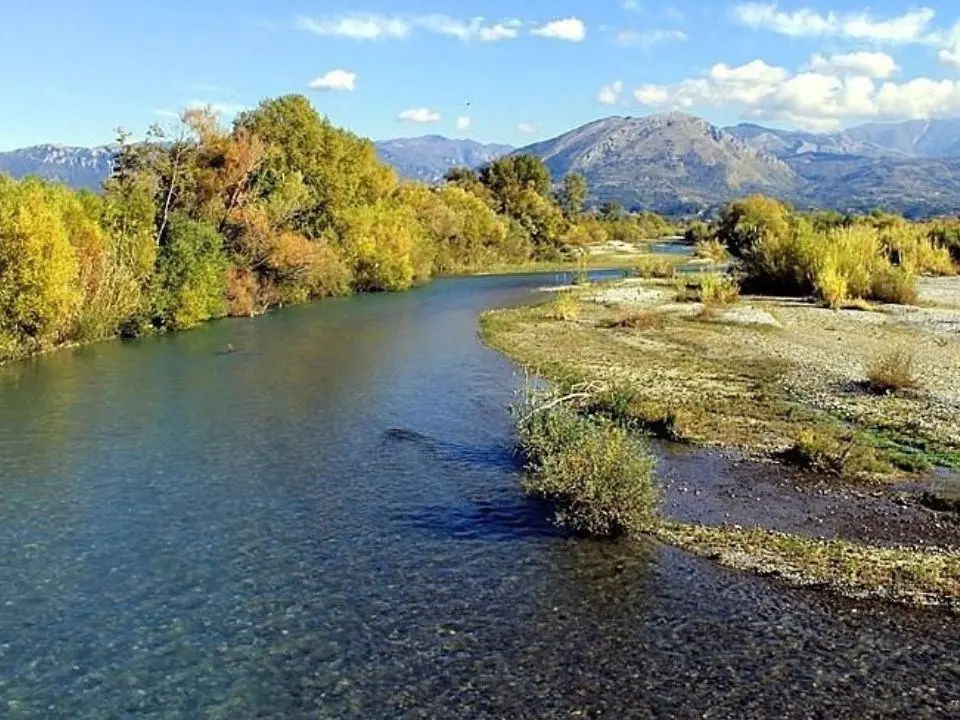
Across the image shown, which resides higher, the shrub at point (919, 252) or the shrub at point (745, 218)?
the shrub at point (745, 218)

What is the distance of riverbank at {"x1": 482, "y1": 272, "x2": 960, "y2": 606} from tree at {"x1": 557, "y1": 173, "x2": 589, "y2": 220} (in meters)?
97.1

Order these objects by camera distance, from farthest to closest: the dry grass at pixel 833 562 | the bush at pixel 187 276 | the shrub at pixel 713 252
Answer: the shrub at pixel 713 252
the bush at pixel 187 276
the dry grass at pixel 833 562

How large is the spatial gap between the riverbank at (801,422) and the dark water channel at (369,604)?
50.5 inches

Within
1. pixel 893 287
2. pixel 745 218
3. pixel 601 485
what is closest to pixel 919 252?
pixel 893 287

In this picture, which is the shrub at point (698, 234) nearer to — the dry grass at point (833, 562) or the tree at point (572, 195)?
the tree at point (572, 195)

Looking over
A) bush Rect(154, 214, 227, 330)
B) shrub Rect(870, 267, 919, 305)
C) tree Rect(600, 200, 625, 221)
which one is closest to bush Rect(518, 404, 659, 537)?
bush Rect(154, 214, 227, 330)

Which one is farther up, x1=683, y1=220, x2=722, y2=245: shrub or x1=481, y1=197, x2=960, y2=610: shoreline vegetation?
x1=683, y1=220, x2=722, y2=245: shrub

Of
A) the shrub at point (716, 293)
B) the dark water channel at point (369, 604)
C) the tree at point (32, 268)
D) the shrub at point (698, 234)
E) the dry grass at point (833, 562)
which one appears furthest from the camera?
the shrub at point (698, 234)

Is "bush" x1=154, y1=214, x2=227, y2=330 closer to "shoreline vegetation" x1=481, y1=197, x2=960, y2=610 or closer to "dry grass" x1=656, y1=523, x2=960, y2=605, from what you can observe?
"shoreline vegetation" x1=481, y1=197, x2=960, y2=610

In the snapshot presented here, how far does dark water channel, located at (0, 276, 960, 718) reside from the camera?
1110cm

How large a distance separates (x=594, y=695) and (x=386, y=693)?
2.59 metres

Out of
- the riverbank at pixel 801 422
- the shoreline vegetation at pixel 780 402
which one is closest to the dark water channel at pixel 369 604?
the shoreline vegetation at pixel 780 402

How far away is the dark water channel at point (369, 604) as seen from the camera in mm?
11102

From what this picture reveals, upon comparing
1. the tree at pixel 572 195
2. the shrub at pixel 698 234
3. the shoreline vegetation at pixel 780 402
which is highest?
the tree at pixel 572 195
